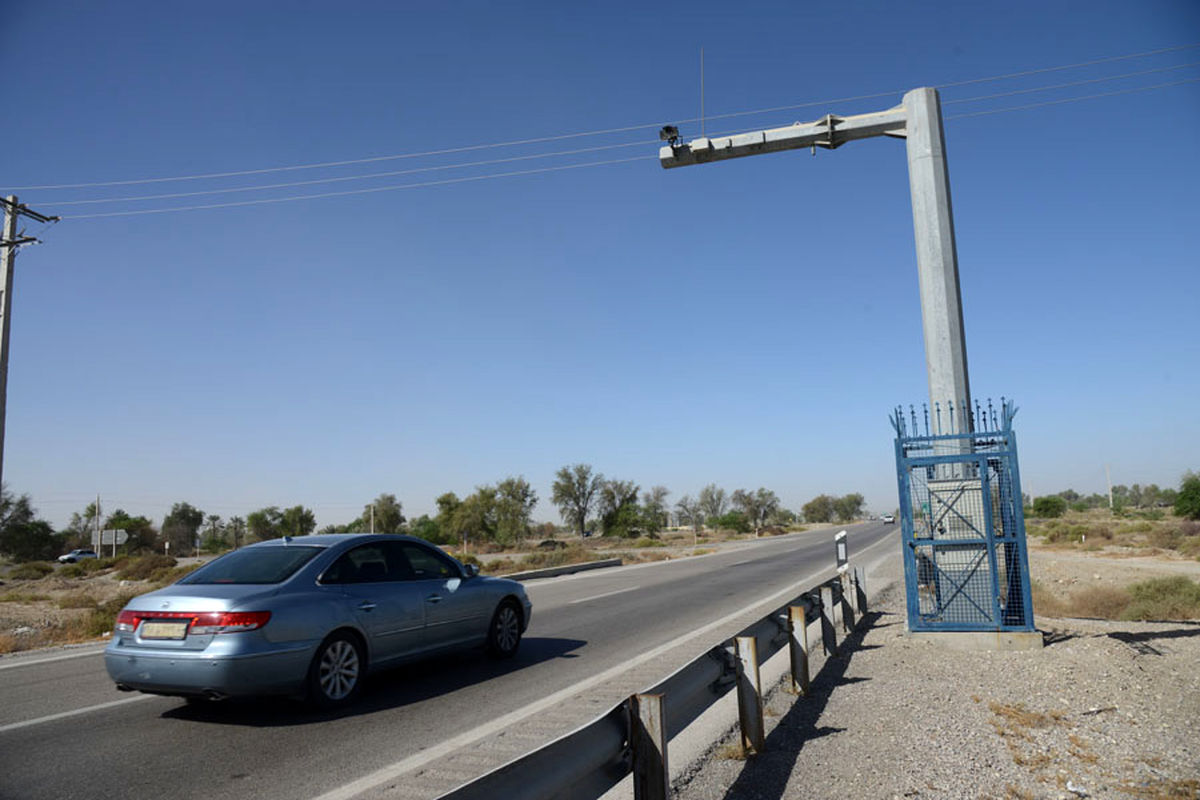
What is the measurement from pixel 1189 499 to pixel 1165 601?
51.3 metres

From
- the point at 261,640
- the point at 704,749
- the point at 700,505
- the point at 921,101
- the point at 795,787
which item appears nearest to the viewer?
the point at 795,787

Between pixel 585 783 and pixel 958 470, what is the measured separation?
779 cm

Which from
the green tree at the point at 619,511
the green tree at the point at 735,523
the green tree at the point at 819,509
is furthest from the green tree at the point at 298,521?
the green tree at the point at 819,509

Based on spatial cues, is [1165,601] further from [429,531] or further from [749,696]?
[429,531]

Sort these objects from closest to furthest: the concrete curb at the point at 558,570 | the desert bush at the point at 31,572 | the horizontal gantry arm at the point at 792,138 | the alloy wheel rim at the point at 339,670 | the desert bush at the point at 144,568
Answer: the alloy wheel rim at the point at 339,670 → the horizontal gantry arm at the point at 792,138 → the concrete curb at the point at 558,570 → the desert bush at the point at 144,568 → the desert bush at the point at 31,572

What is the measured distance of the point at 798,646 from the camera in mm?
6715

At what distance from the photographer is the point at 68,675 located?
28.8 feet

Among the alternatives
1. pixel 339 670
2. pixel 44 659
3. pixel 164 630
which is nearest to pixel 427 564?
pixel 339 670

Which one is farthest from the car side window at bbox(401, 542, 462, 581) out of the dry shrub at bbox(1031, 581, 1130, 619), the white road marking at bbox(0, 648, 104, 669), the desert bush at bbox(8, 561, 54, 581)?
the desert bush at bbox(8, 561, 54, 581)

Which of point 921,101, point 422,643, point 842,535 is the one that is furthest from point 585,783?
point 842,535

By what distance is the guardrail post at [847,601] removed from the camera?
33.4ft

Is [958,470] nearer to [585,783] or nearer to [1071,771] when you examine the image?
[1071,771]

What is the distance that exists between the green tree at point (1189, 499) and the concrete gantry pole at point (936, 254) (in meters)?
57.2

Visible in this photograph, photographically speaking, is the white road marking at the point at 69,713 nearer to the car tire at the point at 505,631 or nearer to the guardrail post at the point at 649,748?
the car tire at the point at 505,631
